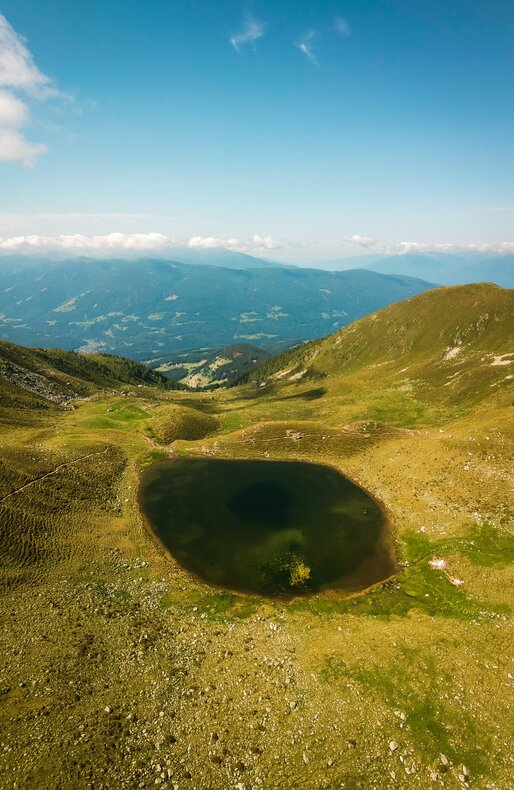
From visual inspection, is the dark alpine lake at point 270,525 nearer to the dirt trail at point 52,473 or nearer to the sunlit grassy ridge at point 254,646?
the sunlit grassy ridge at point 254,646

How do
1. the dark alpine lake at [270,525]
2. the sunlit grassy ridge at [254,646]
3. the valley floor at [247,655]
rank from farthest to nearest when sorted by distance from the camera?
the dark alpine lake at [270,525] < the sunlit grassy ridge at [254,646] < the valley floor at [247,655]

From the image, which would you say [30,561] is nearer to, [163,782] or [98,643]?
[98,643]

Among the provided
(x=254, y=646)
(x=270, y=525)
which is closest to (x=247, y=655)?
(x=254, y=646)

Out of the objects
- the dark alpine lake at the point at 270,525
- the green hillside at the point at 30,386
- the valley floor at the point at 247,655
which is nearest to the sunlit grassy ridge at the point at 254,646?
the valley floor at the point at 247,655

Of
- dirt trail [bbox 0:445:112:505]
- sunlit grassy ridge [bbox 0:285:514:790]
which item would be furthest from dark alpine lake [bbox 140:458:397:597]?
dirt trail [bbox 0:445:112:505]

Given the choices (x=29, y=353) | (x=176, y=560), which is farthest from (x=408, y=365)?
(x=29, y=353)
